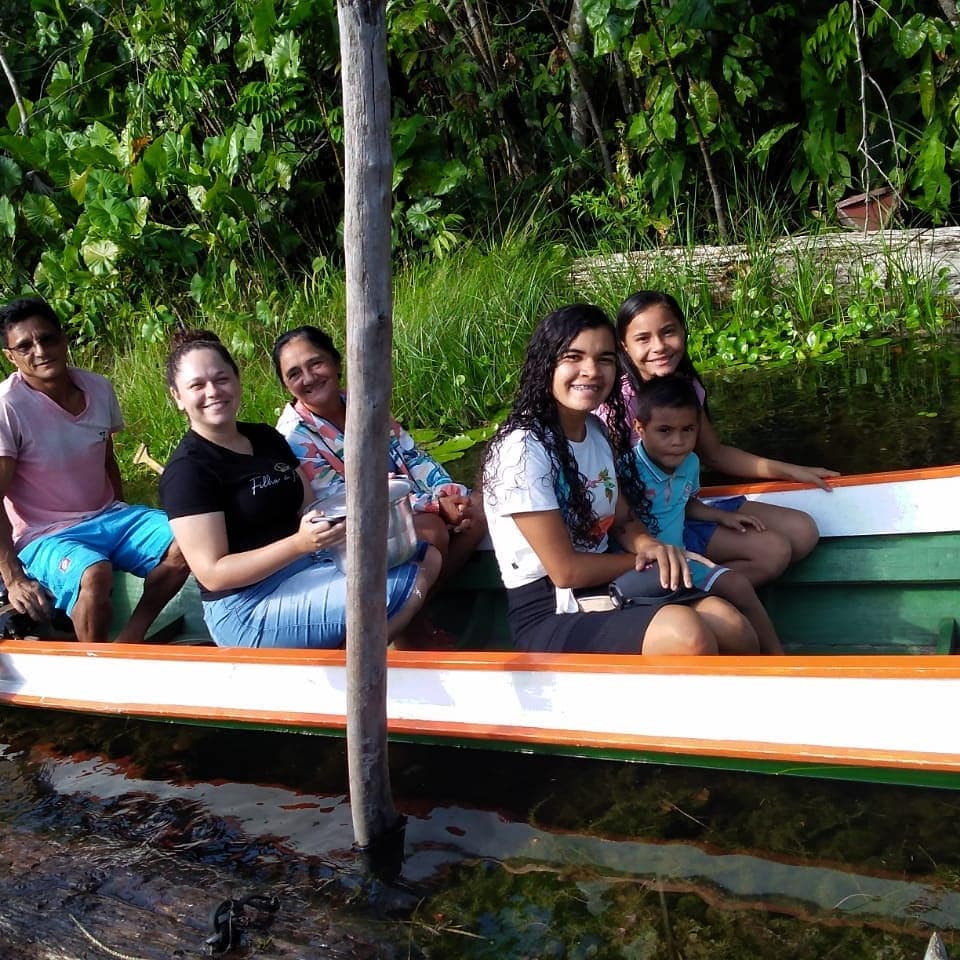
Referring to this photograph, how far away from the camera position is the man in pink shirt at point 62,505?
13.0 feet

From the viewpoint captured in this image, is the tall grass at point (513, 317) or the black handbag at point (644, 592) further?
the tall grass at point (513, 317)

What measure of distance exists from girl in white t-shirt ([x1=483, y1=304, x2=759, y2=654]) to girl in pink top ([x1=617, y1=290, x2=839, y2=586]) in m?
0.46

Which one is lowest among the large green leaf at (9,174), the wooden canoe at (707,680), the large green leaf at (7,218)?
the wooden canoe at (707,680)

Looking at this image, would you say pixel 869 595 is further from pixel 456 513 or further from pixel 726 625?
pixel 456 513

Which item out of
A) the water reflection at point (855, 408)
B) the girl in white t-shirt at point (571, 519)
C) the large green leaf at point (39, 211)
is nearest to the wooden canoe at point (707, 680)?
the girl in white t-shirt at point (571, 519)

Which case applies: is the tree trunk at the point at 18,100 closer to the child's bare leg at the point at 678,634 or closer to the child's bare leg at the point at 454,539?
the child's bare leg at the point at 454,539

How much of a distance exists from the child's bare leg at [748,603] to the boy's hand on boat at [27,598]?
2398 millimetres

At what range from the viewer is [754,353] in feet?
23.2

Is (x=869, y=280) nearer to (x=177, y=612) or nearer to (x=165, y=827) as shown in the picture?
(x=177, y=612)

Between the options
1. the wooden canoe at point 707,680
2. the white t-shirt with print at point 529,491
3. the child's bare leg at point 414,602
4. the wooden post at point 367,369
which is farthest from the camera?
the child's bare leg at point 414,602

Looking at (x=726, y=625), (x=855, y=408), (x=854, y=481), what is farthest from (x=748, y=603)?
(x=855, y=408)

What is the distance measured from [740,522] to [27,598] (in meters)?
2.55

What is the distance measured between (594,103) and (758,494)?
5.56 metres

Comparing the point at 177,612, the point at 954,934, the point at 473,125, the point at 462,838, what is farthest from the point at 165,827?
the point at 473,125
